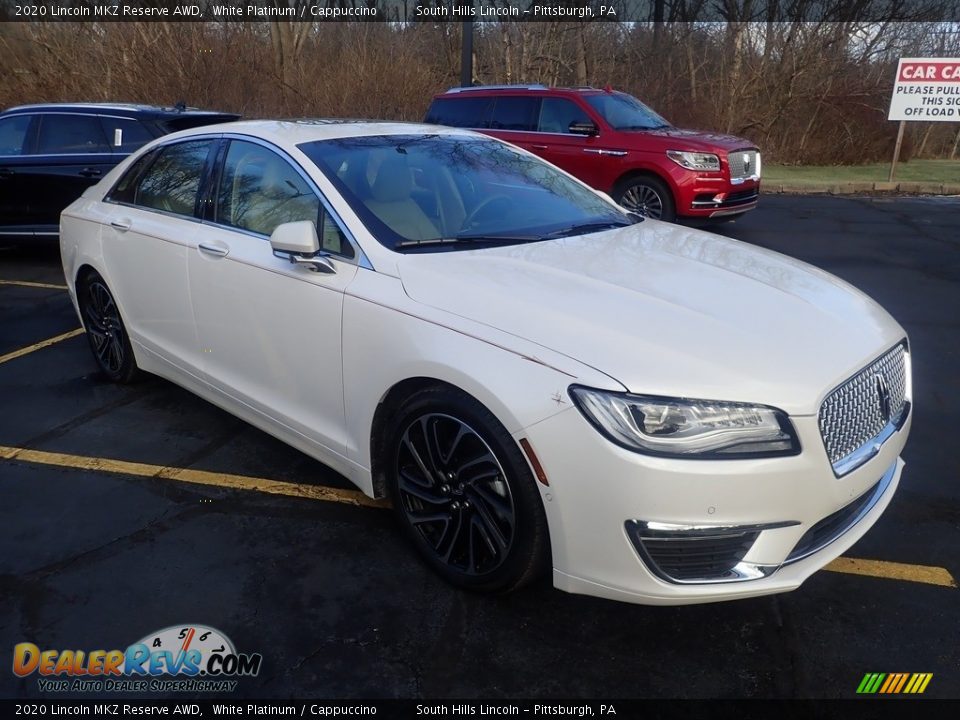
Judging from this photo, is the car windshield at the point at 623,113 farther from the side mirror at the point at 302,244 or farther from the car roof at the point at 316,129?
the side mirror at the point at 302,244

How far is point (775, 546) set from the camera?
7.27ft

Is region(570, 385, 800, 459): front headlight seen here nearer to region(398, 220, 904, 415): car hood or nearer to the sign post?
region(398, 220, 904, 415): car hood

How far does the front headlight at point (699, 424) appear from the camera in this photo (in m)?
2.15

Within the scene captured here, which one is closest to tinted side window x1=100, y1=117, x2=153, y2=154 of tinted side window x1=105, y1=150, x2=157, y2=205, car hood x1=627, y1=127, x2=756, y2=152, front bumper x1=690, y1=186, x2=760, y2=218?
tinted side window x1=105, y1=150, x2=157, y2=205

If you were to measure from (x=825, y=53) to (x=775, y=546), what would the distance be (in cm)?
2279

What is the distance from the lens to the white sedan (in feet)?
7.09

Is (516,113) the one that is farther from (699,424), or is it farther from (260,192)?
(699,424)

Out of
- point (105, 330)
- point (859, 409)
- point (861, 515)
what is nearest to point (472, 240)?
point (859, 409)

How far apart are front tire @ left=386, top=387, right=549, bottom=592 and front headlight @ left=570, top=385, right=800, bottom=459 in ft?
1.18

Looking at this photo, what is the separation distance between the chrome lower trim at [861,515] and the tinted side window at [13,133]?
343 inches

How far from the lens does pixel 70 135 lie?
782 cm

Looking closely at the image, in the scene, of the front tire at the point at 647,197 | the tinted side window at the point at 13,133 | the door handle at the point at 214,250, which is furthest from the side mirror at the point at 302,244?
the front tire at the point at 647,197

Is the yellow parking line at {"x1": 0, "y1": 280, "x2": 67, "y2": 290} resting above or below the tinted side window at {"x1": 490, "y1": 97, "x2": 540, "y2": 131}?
below

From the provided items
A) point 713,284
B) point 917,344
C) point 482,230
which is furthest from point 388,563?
point 917,344
